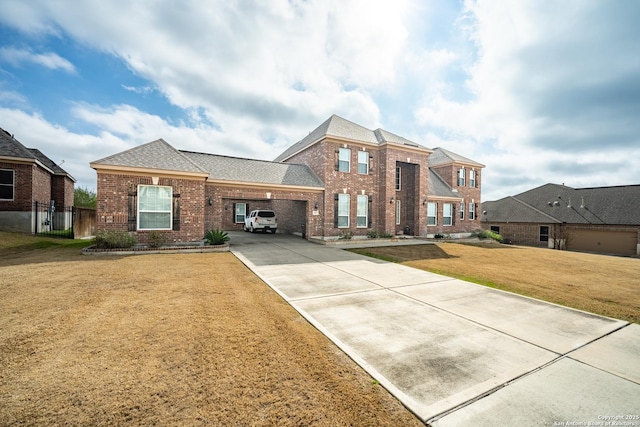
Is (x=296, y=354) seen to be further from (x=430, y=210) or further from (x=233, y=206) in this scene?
(x=233, y=206)

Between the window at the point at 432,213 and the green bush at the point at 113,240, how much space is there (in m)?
Result: 20.2

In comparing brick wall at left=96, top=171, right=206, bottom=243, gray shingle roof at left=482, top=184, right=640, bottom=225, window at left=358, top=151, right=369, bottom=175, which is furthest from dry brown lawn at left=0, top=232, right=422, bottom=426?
gray shingle roof at left=482, top=184, right=640, bottom=225

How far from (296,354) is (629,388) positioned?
398cm

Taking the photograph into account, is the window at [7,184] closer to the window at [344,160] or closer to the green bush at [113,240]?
the green bush at [113,240]

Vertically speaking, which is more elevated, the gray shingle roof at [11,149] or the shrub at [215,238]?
the gray shingle roof at [11,149]

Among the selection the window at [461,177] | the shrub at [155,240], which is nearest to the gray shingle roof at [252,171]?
the shrub at [155,240]

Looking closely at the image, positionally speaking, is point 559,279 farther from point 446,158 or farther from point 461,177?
point 446,158

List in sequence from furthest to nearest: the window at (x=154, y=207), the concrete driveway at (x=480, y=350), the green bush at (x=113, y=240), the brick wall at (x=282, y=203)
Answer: the brick wall at (x=282, y=203)
the window at (x=154, y=207)
the green bush at (x=113, y=240)
the concrete driveway at (x=480, y=350)

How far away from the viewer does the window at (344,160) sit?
59.3 feet

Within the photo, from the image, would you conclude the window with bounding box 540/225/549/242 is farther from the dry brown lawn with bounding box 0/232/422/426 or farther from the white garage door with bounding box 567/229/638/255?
the dry brown lawn with bounding box 0/232/422/426

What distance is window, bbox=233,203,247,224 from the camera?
2825 cm

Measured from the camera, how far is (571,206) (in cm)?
2994

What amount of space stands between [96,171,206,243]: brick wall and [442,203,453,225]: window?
63.5 ft

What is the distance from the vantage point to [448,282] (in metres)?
7.61
